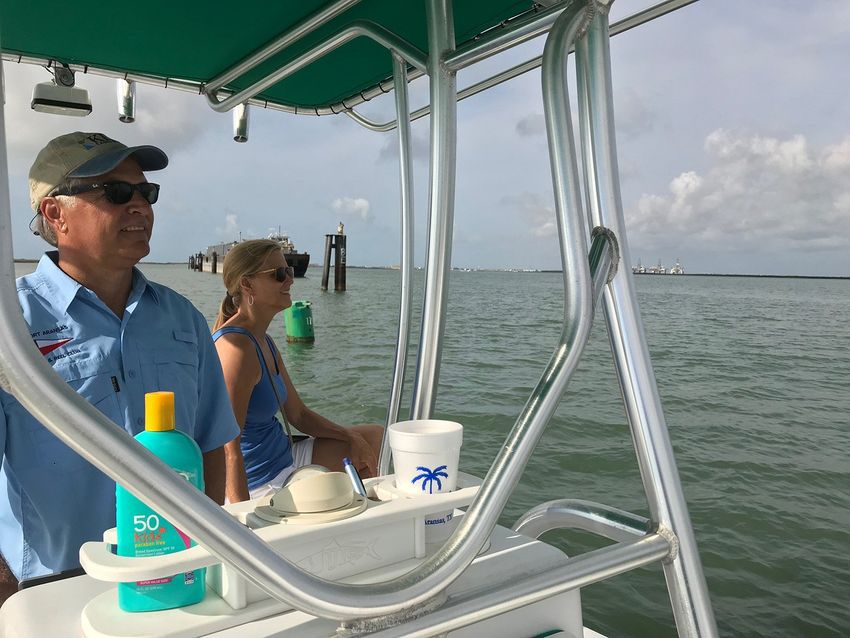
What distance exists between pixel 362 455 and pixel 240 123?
1549 mm

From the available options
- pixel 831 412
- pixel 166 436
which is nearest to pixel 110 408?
pixel 166 436

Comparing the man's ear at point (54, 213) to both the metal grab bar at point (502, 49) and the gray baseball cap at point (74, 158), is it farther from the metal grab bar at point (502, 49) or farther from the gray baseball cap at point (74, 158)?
the metal grab bar at point (502, 49)

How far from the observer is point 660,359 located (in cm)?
1364

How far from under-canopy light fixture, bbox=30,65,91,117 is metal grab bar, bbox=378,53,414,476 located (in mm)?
928

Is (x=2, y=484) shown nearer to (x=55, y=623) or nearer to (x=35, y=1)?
(x=55, y=623)

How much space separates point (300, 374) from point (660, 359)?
281 inches

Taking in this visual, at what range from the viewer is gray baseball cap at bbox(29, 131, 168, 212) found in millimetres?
1590

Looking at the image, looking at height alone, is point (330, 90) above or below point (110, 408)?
above

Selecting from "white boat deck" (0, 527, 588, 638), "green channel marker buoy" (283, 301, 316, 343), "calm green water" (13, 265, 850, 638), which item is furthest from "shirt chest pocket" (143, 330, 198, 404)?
"green channel marker buoy" (283, 301, 316, 343)

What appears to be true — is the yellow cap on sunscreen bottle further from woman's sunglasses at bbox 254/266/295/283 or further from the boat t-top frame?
woman's sunglasses at bbox 254/266/295/283

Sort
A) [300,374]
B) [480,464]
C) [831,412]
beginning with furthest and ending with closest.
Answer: [300,374], [831,412], [480,464]

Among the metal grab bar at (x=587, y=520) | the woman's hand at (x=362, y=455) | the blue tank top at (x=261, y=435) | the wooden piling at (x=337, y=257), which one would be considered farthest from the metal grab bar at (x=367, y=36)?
the wooden piling at (x=337, y=257)

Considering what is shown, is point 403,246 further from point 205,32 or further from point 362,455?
point 362,455

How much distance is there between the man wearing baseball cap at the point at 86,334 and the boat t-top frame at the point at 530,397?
1.22 feet
